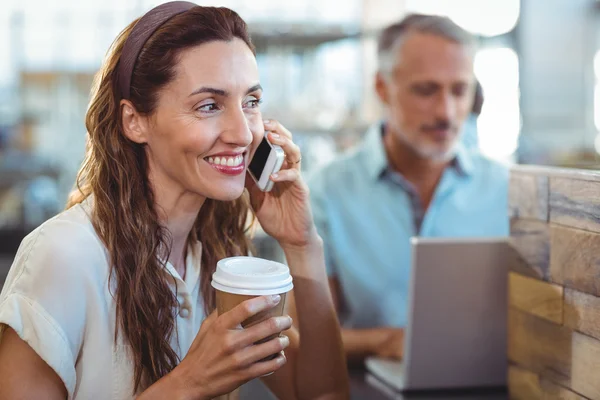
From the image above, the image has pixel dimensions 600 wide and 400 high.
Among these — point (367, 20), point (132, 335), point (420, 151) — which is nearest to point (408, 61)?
point (420, 151)

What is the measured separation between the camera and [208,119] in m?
1.38

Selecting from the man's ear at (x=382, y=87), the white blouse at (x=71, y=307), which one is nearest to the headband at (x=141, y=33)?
the white blouse at (x=71, y=307)

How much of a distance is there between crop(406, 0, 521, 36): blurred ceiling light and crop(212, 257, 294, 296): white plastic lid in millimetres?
4537

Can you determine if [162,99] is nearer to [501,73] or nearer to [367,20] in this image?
[367,20]

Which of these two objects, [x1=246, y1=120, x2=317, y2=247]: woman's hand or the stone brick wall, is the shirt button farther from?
the stone brick wall

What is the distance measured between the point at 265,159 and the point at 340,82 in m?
2.42

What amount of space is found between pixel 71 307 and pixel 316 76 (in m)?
2.76

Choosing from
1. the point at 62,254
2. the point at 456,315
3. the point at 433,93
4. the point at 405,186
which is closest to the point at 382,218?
the point at 405,186

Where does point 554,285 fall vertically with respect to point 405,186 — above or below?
below

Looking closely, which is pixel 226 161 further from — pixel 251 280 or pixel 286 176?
pixel 251 280

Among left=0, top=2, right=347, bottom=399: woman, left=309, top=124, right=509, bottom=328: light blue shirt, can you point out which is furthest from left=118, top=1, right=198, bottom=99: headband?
left=309, top=124, right=509, bottom=328: light blue shirt

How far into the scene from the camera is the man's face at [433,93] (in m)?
2.52

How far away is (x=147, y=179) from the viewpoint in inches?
59.0

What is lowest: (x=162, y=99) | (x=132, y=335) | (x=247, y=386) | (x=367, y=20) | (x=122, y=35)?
(x=247, y=386)
